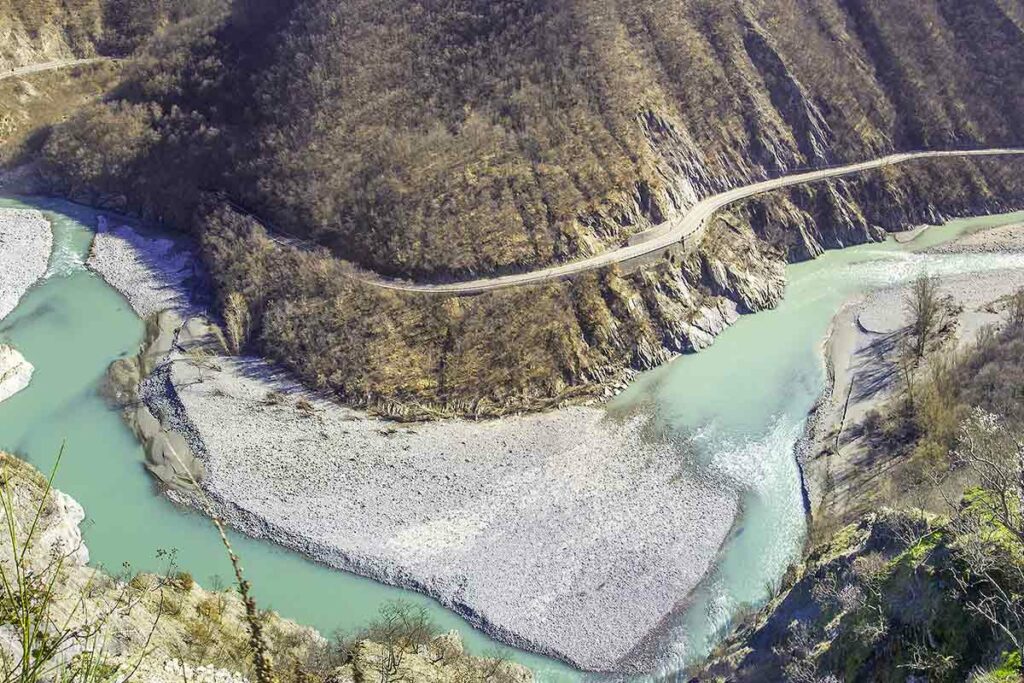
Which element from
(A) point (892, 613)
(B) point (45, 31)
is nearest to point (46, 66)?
(B) point (45, 31)

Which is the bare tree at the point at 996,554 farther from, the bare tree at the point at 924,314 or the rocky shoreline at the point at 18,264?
the rocky shoreline at the point at 18,264

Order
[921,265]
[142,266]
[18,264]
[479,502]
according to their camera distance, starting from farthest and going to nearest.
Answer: [921,265] < [142,266] < [18,264] < [479,502]

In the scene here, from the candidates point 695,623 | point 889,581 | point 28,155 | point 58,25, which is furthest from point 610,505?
point 58,25

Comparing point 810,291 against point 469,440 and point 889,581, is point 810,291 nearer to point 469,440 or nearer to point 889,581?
point 469,440

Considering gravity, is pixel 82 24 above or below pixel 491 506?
above

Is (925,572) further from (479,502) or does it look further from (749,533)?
(479,502)

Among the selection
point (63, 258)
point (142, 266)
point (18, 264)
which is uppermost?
point (18, 264)

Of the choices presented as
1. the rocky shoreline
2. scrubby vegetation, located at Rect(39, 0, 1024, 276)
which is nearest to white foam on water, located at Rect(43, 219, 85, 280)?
the rocky shoreline
